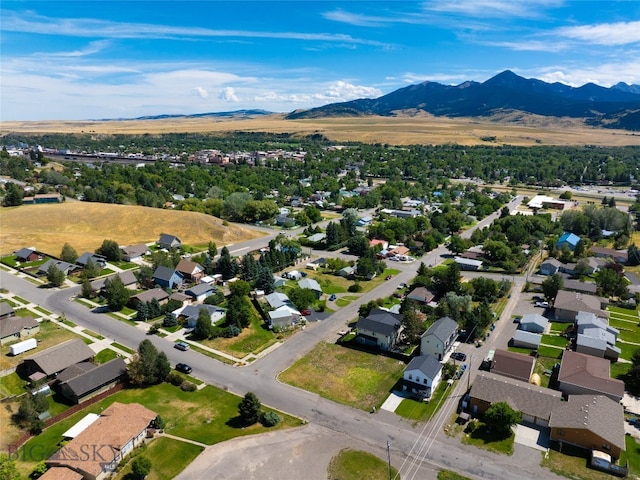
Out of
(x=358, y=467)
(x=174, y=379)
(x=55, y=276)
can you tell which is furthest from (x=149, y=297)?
(x=358, y=467)

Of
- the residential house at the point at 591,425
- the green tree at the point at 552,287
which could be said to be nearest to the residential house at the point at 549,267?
the green tree at the point at 552,287

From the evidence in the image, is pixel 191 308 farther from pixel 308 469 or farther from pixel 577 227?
pixel 577 227

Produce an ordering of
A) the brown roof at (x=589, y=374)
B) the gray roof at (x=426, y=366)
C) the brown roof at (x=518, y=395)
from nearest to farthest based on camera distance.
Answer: the brown roof at (x=518, y=395)
the brown roof at (x=589, y=374)
the gray roof at (x=426, y=366)

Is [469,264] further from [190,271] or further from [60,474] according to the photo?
[60,474]

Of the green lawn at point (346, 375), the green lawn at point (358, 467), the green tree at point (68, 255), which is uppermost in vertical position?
the green tree at point (68, 255)

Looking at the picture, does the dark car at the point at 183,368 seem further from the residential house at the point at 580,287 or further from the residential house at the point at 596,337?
the residential house at the point at 580,287

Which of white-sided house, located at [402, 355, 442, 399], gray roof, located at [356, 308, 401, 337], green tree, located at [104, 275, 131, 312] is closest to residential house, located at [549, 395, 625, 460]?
white-sided house, located at [402, 355, 442, 399]
